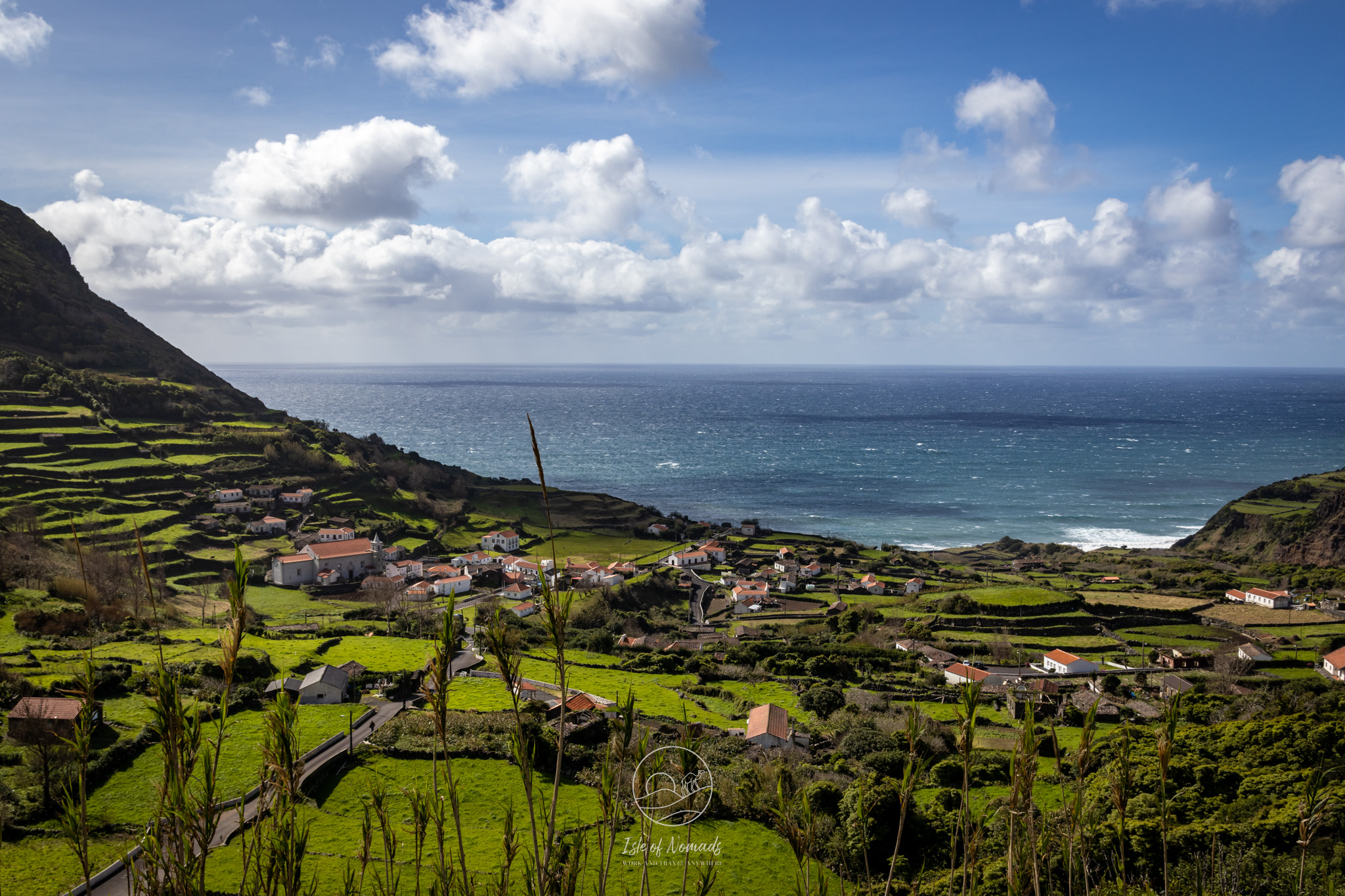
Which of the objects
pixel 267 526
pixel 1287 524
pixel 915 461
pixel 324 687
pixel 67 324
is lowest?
pixel 267 526

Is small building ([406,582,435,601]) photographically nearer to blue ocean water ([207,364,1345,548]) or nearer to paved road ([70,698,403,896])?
paved road ([70,698,403,896])

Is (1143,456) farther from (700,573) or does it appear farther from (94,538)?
(94,538)

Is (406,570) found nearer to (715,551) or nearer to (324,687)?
(715,551)

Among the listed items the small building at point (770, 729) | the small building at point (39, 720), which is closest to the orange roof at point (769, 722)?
the small building at point (770, 729)

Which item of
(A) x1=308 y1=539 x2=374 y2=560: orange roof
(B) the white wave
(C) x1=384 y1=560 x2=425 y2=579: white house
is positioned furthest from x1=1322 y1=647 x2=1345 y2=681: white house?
(A) x1=308 y1=539 x2=374 y2=560: orange roof

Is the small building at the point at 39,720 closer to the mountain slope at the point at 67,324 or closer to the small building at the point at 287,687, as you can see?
the small building at the point at 287,687

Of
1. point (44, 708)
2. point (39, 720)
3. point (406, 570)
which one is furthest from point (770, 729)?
point (406, 570)

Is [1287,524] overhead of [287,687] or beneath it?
overhead
